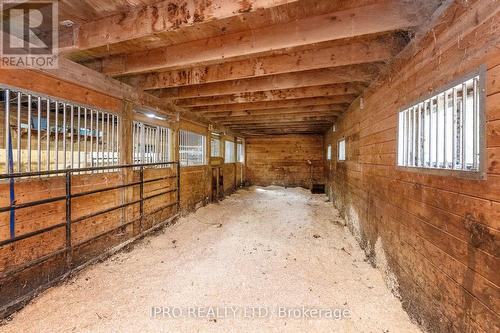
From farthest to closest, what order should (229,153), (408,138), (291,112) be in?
(229,153) → (291,112) → (408,138)

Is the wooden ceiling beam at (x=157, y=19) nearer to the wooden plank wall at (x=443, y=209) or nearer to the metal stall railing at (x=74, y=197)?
the wooden plank wall at (x=443, y=209)

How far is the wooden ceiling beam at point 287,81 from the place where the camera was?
9.23 feet

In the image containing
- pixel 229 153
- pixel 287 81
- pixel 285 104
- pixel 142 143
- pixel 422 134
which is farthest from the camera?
pixel 229 153

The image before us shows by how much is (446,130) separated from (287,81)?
2147mm

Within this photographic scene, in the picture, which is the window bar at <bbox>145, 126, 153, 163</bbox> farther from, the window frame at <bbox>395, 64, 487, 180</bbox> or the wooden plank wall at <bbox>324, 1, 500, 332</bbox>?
the window frame at <bbox>395, 64, 487, 180</bbox>

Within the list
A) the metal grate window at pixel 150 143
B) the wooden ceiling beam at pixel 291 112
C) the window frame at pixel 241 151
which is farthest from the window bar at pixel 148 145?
the window frame at pixel 241 151

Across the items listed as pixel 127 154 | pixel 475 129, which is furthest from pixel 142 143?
pixel 475 129

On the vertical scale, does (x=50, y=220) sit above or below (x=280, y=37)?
below

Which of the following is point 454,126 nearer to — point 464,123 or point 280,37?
point 464,123

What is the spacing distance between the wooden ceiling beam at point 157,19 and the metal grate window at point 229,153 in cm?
583

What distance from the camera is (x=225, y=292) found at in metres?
2.13

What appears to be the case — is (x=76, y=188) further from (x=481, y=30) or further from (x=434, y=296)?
(x=481, y=30)

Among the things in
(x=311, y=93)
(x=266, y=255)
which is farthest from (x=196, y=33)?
(x=266, y=255)

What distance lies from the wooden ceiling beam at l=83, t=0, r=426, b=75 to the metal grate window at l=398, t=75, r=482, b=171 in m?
0.69
